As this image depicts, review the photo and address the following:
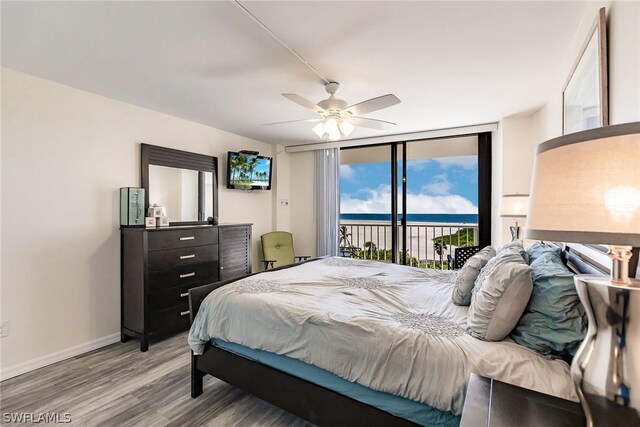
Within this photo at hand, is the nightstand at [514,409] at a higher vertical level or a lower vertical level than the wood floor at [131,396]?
higher

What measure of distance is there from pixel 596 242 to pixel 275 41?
2031mm

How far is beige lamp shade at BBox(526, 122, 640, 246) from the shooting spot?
0.62 m

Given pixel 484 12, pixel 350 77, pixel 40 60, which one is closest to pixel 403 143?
pixel 350 77

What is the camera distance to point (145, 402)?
209 centimetres

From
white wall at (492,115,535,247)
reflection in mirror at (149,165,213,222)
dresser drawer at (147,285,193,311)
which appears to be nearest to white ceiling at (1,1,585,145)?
white wall at (492,115,535,247)

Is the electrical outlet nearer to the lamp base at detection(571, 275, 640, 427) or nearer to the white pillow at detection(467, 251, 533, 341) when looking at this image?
the white pillow at detection(467, 251, 533, 341)

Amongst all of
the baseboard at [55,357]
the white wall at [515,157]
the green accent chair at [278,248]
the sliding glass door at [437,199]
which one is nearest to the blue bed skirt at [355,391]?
the baseboard at [55,357]

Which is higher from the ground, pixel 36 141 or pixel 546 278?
pixel 36 141

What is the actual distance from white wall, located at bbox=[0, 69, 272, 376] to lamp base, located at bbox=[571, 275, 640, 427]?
3.61m

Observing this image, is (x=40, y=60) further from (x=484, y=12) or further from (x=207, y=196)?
(x=484, y=12)

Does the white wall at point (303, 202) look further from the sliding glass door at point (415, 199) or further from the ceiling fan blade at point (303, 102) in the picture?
the ceiling fan blade at point (303, 102)

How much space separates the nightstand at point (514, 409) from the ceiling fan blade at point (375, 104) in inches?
72.4

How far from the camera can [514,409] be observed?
93cm

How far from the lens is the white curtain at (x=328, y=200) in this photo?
4.96 meters
